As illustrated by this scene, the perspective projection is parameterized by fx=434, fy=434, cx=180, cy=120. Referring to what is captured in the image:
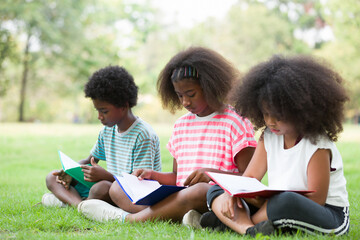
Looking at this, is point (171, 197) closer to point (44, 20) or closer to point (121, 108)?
point (121, 108)

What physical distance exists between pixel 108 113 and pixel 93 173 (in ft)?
2.15

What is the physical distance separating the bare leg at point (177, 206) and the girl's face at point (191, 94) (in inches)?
26.7

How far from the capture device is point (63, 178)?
3.99 m

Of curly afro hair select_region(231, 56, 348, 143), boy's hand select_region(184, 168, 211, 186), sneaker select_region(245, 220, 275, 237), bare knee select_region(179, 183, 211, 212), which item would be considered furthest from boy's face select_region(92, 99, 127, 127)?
sneaker select_region(245, 220, 275, 237)

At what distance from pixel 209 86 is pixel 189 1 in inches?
1226

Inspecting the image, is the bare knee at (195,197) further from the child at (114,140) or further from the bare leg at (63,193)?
the bare leg at (63,193)

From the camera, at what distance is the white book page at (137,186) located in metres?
2.95

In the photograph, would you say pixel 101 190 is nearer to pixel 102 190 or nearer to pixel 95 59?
pixel 102 190

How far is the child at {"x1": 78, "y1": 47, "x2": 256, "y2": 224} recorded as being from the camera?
3.10 m

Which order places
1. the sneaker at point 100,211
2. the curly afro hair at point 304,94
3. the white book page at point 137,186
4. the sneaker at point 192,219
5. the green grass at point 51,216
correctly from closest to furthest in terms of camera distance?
the curly afro hair at point 304,94
the green grass at point 51,216
the sneaker at point 192,219
the white book page at point 137,186
the sneaker at point 100,211

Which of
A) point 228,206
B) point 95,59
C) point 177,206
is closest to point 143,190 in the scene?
point 177,206

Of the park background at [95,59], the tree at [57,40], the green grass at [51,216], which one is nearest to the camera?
the green grass at [51,216]

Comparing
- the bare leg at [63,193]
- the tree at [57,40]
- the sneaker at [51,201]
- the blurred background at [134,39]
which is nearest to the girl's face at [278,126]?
the bare leg at [63,193]

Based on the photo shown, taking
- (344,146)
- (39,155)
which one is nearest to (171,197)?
(39,155)
